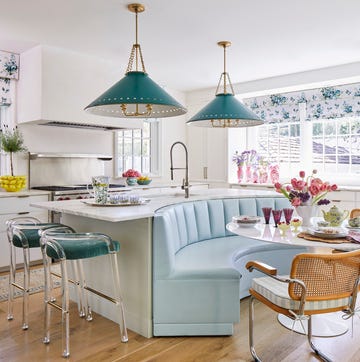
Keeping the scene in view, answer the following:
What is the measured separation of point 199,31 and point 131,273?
8.26 feet

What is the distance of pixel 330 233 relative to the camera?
2371 mm

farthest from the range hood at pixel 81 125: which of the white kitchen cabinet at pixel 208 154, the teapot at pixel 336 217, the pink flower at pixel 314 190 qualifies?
the teapot at pixel 336 217

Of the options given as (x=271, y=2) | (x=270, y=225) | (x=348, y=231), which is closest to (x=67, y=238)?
(x=270, y=225)

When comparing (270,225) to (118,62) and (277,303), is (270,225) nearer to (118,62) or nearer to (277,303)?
(277,303)

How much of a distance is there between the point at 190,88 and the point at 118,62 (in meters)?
1.78

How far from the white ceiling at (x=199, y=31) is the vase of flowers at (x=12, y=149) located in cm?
99

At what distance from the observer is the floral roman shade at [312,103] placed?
5352 millimetres

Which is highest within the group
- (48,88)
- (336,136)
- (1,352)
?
(48,88)

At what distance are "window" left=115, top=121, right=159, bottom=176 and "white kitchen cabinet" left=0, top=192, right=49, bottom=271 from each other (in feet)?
5.74

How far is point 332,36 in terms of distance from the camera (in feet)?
13.2

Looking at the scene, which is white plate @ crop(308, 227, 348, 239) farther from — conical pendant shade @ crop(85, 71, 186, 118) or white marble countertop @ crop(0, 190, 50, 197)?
white marble countertop @ crop(0, 190, 50, 197)

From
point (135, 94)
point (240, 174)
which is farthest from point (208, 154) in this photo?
point (135, 94)

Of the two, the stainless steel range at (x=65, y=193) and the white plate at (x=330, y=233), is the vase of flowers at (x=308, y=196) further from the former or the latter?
the stainless steel range at (x=65, y=193)

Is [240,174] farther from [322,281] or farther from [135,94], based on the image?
[322,281]
